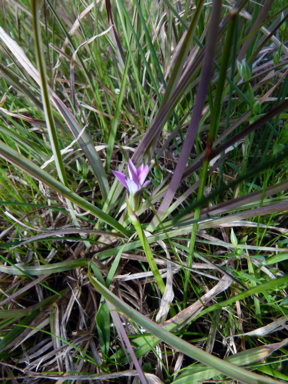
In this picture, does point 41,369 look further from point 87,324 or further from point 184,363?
point 184,363

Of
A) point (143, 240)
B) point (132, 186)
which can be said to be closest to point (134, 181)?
point (132, 186)

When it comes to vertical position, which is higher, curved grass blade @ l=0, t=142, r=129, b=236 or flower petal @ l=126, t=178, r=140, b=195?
curved grass blade @ l=0, t=142, r=129, b=236

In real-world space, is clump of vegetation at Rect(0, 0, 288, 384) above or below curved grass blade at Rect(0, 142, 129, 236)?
below

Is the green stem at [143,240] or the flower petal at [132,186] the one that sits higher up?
the flower petal at [132,186]

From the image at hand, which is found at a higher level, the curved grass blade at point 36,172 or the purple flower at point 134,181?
the curved grass blade at point 36,172

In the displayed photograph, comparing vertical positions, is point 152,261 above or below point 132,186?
below

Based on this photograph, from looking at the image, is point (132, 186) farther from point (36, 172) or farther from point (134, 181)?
point (36, 172)

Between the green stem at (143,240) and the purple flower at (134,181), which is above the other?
the purple flower at (134,181)

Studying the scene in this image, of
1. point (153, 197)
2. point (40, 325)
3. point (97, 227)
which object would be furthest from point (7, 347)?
point (153, 197)

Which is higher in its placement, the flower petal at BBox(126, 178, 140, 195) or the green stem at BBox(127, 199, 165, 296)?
the flower petal at BBox(126, 178, 140, 195)

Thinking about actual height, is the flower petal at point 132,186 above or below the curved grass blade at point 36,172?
below

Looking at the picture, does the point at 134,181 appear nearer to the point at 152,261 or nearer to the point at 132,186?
the point at 132,186
